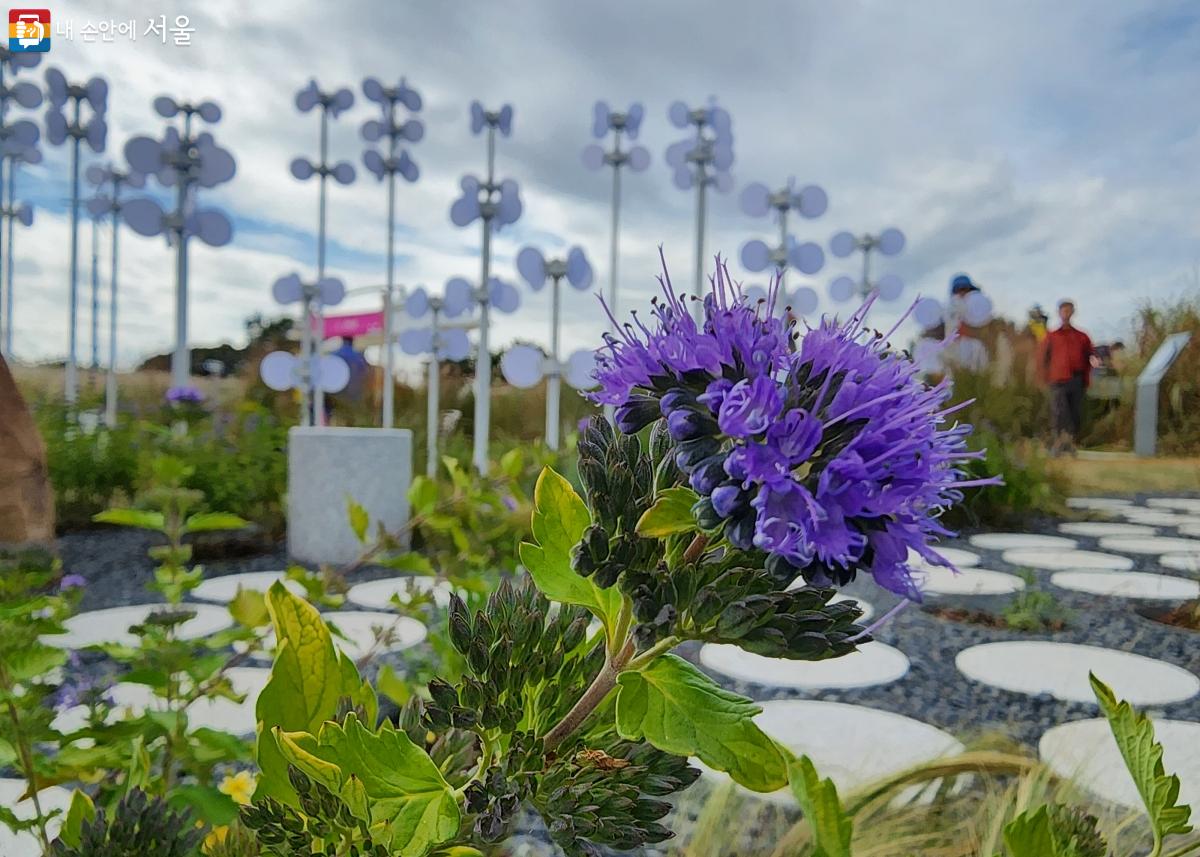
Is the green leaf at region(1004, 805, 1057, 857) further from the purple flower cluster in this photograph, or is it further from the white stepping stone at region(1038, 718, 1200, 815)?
the white stepping stone at region(1038, 718, 1200, 815)

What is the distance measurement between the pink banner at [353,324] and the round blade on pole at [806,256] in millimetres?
5271

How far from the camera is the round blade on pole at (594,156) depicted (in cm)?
456

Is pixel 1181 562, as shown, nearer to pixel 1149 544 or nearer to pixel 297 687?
pixel 1149 544

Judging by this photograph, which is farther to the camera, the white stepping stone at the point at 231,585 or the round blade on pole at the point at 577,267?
the round blade on pole at the point at 577,267

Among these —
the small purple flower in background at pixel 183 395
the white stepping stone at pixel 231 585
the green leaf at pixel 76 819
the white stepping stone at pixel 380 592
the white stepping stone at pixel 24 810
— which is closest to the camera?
the green leaf at pixel 76 819

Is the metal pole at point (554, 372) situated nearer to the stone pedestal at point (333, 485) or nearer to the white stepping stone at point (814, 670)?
the stone pedestal at point (333, 485)

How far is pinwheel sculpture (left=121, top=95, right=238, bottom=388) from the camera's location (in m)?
4.43

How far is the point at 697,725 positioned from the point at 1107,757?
5.54 feet

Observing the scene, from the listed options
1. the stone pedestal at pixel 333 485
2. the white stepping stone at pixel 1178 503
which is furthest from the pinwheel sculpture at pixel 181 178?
the white stepping stone at pixel 1178 503

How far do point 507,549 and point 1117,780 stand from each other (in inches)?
87.2

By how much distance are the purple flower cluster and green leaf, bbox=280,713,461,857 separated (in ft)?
0.68

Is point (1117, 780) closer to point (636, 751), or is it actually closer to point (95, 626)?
point (636, 751)

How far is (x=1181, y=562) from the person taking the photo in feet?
12.9

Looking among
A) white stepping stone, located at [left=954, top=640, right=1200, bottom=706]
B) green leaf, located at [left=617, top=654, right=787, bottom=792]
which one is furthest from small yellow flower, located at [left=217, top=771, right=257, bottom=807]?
white stepping stone, located at [left=954, top=640, right=1200, bottom=706]
